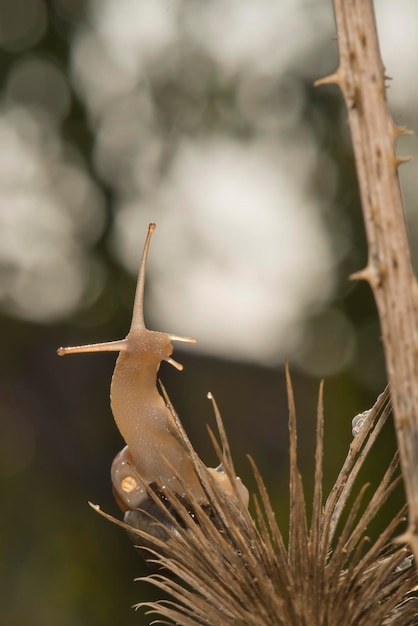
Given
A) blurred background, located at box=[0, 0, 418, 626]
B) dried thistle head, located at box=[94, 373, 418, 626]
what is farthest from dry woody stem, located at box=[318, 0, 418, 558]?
blurred background, located at box=[0, 0, 418, 626]

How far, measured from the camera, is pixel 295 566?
75cm

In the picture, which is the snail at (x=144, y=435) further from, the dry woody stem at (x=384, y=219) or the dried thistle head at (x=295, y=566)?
the dry woody stem at (x=384, y=219)

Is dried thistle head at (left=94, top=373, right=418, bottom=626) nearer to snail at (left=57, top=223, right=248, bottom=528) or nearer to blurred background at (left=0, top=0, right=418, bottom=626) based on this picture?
snail at (left=57, top=223, right=248, bottom=528)

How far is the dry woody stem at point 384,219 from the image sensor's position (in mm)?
517

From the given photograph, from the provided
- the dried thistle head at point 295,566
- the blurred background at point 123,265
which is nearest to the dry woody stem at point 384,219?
the dried thistle head at point 295,566

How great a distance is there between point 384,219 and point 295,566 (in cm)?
36

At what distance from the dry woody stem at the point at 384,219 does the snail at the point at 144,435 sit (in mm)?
277

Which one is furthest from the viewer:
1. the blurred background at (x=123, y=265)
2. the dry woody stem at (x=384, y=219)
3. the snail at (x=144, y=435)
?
the blurred background at (x=123, y=265)

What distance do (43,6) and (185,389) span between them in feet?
7.86

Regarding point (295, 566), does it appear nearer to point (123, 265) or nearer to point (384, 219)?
point (384, 219)

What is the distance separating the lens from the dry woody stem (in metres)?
0.52

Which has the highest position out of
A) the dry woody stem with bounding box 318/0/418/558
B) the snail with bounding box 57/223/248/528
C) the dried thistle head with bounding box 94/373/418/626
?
the dry woody stem with bounding box 318/0/418/558

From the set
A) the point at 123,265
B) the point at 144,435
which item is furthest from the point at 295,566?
the point at 123,265

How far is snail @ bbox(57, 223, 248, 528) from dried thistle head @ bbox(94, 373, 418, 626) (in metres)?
0.04
